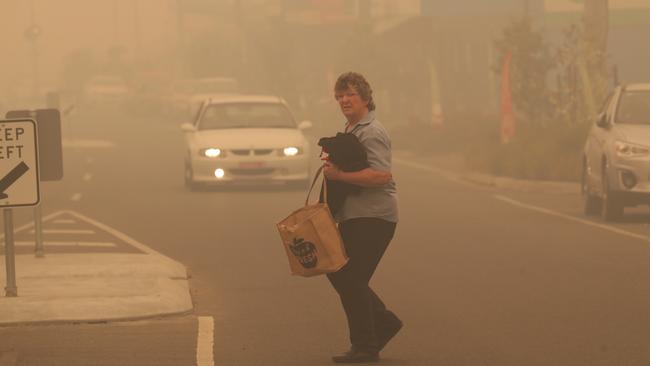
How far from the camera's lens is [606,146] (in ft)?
67.8

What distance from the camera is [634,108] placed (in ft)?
70.8

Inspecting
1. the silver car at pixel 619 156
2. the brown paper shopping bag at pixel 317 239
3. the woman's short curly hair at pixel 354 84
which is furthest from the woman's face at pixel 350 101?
the silver car at pixel 619 156

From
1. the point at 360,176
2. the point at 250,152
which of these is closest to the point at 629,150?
the point at 250,152

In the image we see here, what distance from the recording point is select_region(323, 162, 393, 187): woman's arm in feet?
33.2

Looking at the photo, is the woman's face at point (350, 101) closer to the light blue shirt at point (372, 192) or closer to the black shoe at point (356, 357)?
the light blue shirt at point (372, 192)

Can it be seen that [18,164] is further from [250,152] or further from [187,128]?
[187,128]

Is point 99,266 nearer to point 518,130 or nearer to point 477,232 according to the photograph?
point 477,232

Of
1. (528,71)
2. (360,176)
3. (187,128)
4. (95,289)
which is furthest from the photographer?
(528,71)

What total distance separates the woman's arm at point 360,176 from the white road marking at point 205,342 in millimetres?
1438

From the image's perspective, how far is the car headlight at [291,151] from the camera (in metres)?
27.2

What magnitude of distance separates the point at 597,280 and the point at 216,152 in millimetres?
13163

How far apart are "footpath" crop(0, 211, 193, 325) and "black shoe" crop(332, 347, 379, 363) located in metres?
2.59

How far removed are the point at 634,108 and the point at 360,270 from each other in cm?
1200

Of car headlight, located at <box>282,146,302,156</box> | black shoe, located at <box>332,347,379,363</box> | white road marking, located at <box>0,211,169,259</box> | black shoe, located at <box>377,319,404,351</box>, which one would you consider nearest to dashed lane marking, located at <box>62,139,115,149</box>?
car headlight, located at <box>282,146,302,156</box>
